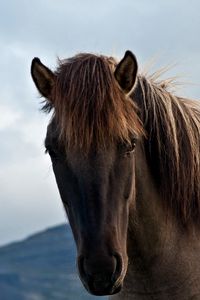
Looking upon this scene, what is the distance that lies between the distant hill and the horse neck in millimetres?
115691

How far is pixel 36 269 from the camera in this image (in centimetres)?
15788

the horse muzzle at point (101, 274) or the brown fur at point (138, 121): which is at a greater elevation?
the brown fur at point (138, 121)

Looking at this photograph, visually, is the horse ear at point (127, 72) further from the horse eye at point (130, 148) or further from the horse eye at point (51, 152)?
the horse eye at point (51, 152)

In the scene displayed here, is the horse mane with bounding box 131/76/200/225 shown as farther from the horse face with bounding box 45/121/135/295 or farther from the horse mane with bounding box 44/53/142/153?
the horse face with bounding box 45/121/135/295

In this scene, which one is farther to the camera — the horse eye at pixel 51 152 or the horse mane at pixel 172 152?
the horse mane at pixel 172 152

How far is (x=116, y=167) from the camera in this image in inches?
285

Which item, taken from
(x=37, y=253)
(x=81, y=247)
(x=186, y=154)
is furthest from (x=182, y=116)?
(x=37, y=253)

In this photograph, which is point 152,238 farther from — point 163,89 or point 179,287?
point 163,89

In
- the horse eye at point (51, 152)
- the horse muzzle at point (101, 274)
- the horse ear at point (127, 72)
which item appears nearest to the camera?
the horse muzzle at point (101, 274)

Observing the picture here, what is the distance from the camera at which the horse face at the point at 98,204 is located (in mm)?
6782

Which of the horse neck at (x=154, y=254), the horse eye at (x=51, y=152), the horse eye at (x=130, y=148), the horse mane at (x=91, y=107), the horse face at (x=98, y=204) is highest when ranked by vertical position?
the horse mane at (x=91, y=107)

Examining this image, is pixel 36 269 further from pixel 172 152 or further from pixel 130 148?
pixel 130 148

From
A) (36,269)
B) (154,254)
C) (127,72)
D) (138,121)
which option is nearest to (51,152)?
(138,121)

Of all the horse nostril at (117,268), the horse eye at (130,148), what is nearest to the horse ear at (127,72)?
the horse eye at (130,148)
